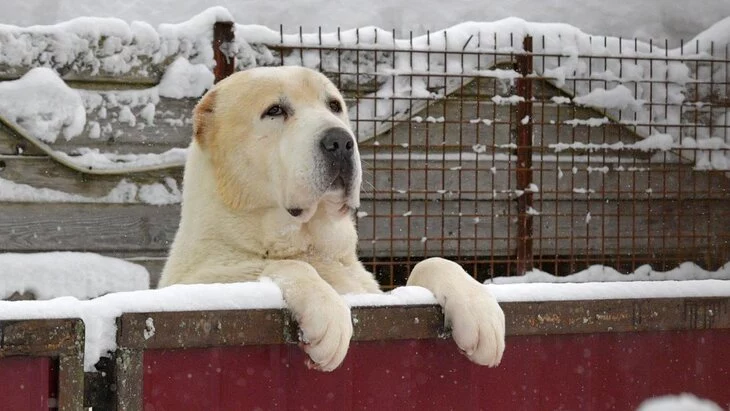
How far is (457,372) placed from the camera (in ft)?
7.64

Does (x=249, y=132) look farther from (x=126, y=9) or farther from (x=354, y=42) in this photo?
(x=126, y=9)

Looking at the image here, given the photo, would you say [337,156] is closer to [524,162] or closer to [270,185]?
[270,185]

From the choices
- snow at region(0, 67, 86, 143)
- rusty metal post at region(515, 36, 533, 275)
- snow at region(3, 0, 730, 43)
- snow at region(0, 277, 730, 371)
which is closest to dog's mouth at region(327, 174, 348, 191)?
snow at region(0, 277, 730, 371)

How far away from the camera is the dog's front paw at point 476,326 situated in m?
2.22

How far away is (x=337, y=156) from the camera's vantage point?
305 centimetres

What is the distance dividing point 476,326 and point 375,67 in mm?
3732

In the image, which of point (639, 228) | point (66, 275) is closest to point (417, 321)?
point (66, 275)

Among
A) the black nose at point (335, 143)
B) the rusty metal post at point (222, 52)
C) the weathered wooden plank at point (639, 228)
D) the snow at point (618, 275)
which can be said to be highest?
the rusty metal post at point (222, 52)

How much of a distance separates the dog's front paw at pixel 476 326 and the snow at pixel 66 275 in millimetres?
3337

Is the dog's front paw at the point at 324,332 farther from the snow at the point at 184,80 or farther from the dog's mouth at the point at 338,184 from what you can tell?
the snow at the point at 184,80

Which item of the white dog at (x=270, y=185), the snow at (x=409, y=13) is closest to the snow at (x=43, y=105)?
the white dog at (x=270, y=185)

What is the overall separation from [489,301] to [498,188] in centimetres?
398

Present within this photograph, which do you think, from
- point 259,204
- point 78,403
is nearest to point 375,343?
point 78,403

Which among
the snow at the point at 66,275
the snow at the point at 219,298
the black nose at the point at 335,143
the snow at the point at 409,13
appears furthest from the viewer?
the snow at the point at 409,13
